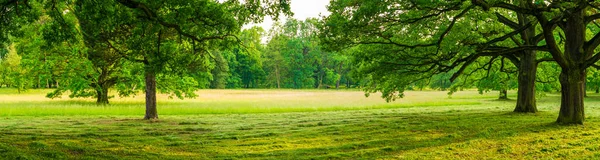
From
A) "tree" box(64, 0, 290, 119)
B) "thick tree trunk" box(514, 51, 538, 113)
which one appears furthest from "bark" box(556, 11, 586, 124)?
"tree" box(64, 0, 290, 119)

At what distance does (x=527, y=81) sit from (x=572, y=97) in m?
6.30

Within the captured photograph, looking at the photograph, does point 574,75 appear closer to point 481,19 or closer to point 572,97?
point 572,97

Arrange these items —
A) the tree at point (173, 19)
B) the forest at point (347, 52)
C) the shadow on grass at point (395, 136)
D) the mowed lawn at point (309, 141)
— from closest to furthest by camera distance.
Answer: the mowed lawn at point (309, 141) < the shadow on grass at point (395, 136) < the forest at point (347, 52) < the tree at point (173, 19)

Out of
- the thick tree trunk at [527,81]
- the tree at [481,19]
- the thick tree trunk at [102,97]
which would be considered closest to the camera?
the tree at [481,19]

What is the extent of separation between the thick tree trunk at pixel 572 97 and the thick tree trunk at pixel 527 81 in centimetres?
577

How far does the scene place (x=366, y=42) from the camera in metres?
18.1

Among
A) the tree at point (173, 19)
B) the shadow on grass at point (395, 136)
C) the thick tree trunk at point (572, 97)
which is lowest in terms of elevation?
the shadow on grass at point (395, 136)

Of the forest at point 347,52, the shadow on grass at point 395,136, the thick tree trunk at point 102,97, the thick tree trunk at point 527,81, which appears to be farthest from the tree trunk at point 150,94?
the thick tree trunk at point 527,81

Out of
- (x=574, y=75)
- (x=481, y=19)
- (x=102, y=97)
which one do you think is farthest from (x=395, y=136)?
(x=102, y=97)

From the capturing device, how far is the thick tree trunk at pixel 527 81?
21.4 metres

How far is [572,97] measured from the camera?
15.5m

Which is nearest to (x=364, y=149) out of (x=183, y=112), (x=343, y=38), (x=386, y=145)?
(x=386, y=145)

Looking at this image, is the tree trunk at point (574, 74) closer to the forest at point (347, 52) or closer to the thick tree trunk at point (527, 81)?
the forest at point (347, 52)

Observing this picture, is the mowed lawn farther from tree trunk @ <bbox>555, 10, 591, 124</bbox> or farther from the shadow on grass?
tree trunk @ <bbox>555, 10, 591, 124</bbox>
